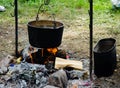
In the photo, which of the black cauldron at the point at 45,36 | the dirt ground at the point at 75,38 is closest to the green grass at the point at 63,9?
the dirt ground at the point at 75,38

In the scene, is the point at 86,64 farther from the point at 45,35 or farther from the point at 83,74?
the point at 45,35

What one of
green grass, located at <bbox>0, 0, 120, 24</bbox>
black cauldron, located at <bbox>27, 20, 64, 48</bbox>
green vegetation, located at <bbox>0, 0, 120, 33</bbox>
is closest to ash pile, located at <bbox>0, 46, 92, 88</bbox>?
black cauldron, located at <bbox>27, 20, 64, 48</bbox>

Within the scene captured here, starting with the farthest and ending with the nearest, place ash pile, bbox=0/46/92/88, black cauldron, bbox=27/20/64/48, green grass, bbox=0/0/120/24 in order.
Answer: green grass, bbox=0/0/120/24 < black cauldron, bbox=27/20/64/48 < ash pile, bbox=0/46/92/88

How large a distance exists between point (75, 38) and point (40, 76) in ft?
8.06

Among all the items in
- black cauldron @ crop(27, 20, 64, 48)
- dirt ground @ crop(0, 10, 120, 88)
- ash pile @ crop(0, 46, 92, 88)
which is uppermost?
black cauldron @ crop(27, 20, 64, 48)

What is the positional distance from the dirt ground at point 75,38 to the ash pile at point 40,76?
0.33 metres

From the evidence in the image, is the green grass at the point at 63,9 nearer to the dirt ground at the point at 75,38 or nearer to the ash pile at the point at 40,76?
the dirt ground at the point at 75,38

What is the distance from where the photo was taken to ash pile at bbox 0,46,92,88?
189 inches

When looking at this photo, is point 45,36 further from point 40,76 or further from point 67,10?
point 67,10

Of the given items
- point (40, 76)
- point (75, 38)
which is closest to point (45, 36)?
point (40, 76)

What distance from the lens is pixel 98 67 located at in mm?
5289

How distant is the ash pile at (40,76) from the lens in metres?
4.79

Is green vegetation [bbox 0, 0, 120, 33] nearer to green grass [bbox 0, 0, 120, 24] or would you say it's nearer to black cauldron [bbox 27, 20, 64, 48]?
green grass [bbox 0, 0, 120, 24]

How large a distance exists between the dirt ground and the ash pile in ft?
1.07
